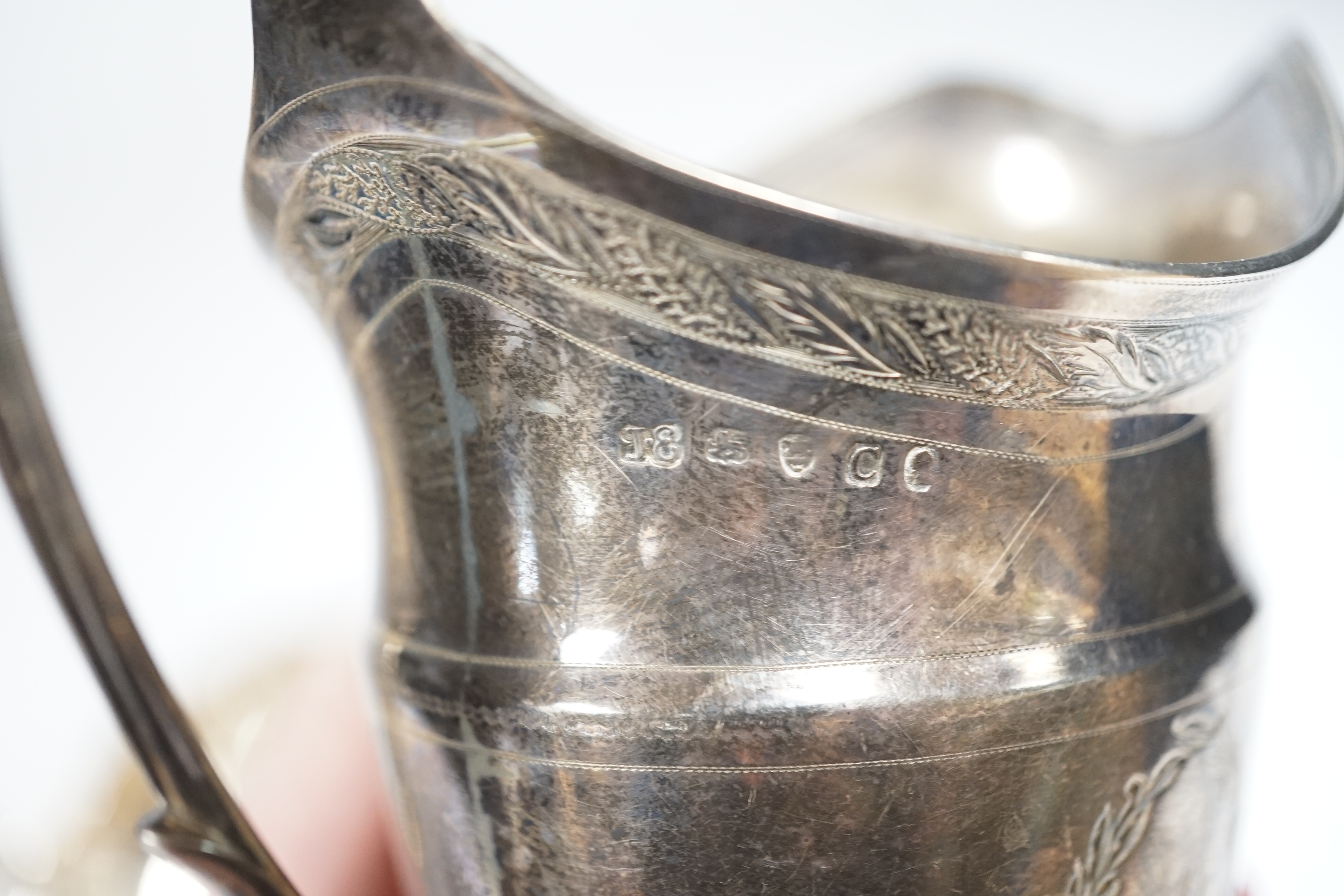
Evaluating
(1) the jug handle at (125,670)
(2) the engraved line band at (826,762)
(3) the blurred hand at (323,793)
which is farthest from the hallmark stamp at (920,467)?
(3) the blurred hand at (323,793)

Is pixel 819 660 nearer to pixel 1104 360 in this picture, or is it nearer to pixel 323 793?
pixel 1104 360

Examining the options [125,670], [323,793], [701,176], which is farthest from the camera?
[323,793]

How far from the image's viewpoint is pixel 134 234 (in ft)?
4.39

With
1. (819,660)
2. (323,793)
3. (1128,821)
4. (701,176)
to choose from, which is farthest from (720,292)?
(323,793)

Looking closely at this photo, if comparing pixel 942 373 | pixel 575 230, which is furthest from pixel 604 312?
pixel 942 373

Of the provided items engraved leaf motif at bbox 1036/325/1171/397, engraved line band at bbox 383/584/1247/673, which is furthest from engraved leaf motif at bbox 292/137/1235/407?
engraved line band at bbox 383/584/1247/673

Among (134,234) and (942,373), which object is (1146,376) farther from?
(134,234)

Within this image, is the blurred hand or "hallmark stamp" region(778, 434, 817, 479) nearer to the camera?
"hallmark stamp" region(778, 434, 817, 479)

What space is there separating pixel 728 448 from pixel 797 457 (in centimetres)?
3

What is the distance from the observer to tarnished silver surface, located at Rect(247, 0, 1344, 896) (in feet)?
1.44

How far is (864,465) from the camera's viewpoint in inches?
18.8

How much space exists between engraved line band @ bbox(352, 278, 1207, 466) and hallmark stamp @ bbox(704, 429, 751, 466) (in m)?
0.01

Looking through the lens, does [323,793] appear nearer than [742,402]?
No

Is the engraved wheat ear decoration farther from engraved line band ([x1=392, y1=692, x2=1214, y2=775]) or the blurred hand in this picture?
the blurred hand
